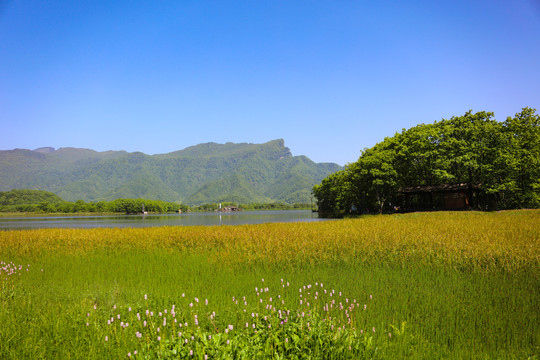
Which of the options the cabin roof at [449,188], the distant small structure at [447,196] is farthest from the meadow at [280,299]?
the distant small structure at [447,196]

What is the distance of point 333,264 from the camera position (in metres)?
12.3

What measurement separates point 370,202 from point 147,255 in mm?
59930

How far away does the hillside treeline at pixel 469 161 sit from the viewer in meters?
43.2

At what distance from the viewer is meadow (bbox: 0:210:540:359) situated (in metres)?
5.14

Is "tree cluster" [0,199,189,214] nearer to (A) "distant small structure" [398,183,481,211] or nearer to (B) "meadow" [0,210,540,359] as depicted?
(A) "distant small structure" [398,183,481,211]

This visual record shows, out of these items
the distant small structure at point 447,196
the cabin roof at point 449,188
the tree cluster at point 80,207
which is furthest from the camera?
the tree cluster at point 80,207

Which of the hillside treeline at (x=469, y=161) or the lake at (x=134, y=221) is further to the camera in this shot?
the lake at (x=134, y=221)

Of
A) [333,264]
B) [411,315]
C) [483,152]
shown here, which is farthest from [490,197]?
[411,315]

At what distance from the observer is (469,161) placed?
45.8m

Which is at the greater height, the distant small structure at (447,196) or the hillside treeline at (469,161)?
the hillside treeline at (469,161)

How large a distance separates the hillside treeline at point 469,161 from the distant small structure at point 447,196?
0.98 m

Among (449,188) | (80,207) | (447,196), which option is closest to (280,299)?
(449,188)

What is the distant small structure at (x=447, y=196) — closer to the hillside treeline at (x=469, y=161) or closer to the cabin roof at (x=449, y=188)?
the cabin roof at (x=449, y=188)

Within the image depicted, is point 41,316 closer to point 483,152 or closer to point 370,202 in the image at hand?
point 483,152
